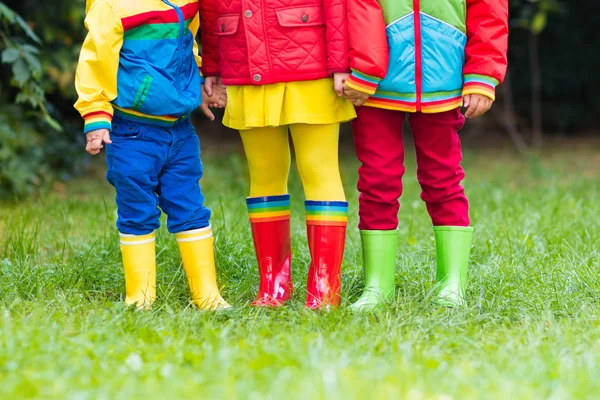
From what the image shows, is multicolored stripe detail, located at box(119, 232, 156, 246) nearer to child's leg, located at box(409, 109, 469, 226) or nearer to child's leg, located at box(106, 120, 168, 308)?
child's leg, located at box(106, 120, 168, 308)

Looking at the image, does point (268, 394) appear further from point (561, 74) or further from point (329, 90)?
point (561, 74)

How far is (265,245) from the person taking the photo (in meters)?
3.29

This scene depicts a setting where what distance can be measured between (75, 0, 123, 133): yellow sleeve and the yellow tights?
0.56 m

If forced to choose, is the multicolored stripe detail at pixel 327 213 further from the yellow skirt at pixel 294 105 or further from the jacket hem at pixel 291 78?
the jacket hem at pixel 291 78

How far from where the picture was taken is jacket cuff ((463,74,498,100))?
2.99 m

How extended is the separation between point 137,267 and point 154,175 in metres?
0.37

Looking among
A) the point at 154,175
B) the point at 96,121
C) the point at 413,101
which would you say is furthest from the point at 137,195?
the point at 413,101

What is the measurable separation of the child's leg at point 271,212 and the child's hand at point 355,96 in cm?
33

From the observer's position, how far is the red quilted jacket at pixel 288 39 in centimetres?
295

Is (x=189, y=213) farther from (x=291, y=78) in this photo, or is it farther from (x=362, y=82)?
(x=362, y=82)

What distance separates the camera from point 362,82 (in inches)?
115

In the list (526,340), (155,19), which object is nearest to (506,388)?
(526,340)

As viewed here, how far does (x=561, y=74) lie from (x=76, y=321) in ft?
25.0

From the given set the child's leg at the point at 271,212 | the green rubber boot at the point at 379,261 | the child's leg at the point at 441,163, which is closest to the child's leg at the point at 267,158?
the child's leg at the point at 271,212
